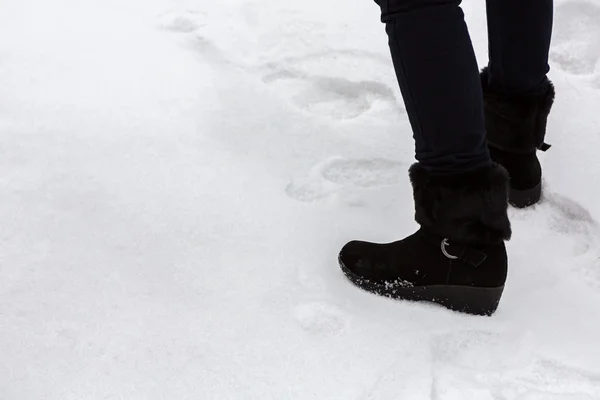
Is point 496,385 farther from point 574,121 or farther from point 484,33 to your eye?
point 484,33

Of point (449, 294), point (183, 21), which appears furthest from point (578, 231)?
point (183, 21)

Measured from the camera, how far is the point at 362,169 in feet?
4.39

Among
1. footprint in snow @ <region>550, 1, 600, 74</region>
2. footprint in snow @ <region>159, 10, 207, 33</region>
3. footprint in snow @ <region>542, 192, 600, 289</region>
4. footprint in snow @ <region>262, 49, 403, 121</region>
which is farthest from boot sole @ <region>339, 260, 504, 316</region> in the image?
footprint in snow @ <region>159, 10, 207, 33</region>

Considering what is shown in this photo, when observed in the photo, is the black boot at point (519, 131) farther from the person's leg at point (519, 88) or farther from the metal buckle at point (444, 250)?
the metal buckle at point (444, 250)

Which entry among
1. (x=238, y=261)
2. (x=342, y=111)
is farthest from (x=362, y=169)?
(x=238, y=261)

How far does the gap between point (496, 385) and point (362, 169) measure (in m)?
0.57

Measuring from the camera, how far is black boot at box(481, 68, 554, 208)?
117 cm

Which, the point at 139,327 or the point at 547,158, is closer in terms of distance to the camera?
the point at 139,327

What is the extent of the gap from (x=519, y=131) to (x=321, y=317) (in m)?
0.52

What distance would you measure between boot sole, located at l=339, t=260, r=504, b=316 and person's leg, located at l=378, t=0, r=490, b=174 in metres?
0.21

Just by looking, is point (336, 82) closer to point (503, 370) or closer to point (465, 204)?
point (465, 204)

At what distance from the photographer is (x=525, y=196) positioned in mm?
1218

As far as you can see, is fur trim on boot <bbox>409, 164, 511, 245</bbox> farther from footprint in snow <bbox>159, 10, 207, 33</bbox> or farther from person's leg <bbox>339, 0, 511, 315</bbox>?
footprint in snow <bbox>159, 10, 207, 33</bbox>

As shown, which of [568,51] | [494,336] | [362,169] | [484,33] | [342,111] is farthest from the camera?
[484,33]
